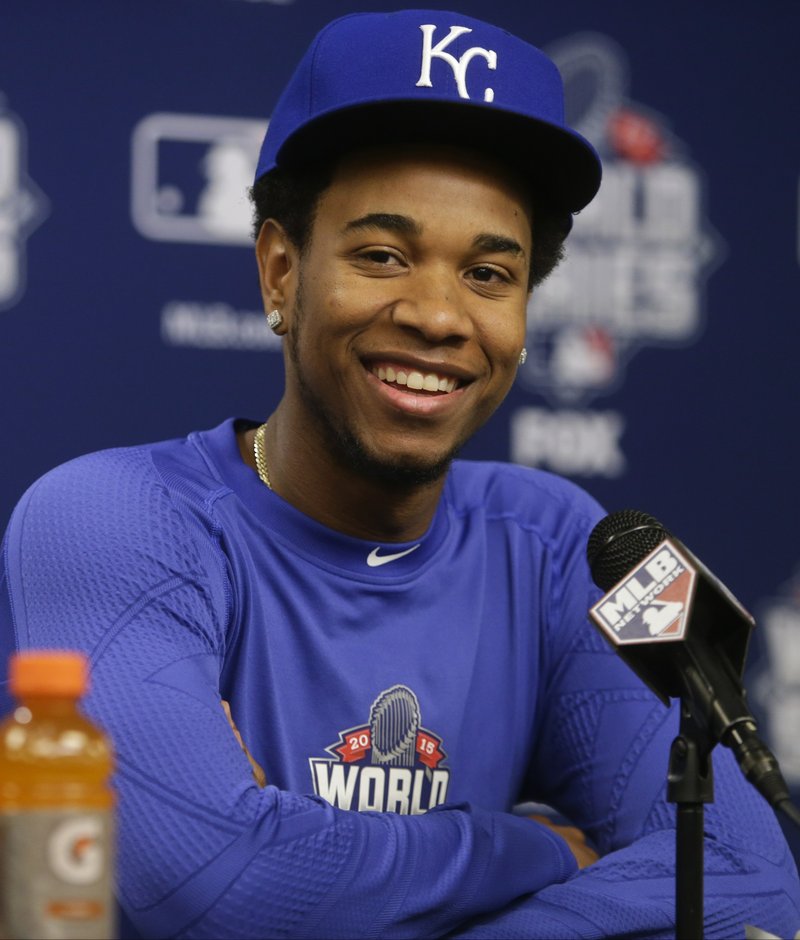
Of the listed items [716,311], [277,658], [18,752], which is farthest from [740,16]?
[18,752]

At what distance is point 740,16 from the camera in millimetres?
2604

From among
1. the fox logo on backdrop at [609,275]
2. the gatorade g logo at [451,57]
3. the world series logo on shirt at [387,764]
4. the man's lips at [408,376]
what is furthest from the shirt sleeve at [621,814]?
the fox logo on backdrop at [609,275]

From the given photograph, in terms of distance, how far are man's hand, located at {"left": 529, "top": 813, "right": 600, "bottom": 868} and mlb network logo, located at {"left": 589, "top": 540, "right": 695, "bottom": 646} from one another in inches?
21.5

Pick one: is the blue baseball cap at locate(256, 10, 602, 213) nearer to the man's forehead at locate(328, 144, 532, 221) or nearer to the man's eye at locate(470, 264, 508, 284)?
the man's forehead at locate(328, 144, 532, 221)

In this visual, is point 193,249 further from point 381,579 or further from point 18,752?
point 18,752

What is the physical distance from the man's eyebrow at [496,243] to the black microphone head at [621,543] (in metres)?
0.50

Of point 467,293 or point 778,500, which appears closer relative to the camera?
point 467,293

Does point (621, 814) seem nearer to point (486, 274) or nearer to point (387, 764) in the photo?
point (387, 764)

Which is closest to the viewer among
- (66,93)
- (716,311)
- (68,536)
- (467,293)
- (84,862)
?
(84,862)

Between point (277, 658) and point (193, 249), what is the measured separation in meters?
0.98

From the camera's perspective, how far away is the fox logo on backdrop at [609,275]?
98.0 inches

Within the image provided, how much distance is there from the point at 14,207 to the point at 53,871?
168 cm

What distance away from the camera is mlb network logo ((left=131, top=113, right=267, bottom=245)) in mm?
2291

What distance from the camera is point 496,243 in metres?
1.54
